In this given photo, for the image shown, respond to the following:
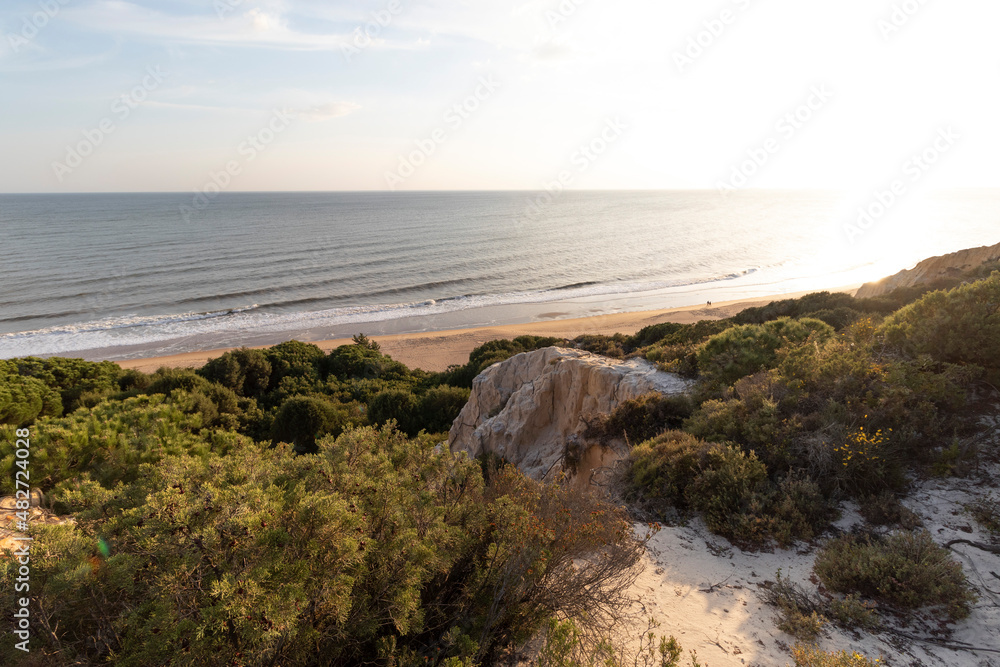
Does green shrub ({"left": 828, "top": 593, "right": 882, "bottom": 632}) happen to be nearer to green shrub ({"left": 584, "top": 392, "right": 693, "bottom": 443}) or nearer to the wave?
green shrub ({"left": 584, "top": 392, "right": 693, "bottom": 443})

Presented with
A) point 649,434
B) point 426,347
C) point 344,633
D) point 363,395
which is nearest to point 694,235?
point 426,347

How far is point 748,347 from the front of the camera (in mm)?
10031

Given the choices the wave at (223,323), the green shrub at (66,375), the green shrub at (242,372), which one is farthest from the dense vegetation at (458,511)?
the wave at (223,323)

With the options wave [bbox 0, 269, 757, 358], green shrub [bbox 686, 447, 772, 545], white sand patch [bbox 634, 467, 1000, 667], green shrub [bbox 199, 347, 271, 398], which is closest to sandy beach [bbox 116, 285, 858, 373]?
wave [bbox 0, 269, 757, 358]

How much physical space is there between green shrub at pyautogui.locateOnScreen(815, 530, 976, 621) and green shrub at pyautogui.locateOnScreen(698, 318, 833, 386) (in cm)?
434

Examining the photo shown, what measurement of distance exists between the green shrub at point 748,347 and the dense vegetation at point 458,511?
0.05 metres

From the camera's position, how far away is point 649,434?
8.39 meters

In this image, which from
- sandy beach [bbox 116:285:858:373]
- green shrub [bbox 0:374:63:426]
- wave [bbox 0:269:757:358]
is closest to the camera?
green shrub [bbox 0:374:63:426]

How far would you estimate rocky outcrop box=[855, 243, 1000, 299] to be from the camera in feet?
46.4

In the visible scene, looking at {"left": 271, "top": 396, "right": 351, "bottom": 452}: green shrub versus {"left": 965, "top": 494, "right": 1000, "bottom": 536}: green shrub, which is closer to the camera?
{"left": 965, "top": 494, "right": 1000, "bottom": 536}: green shrub

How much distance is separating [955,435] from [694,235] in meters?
69.3

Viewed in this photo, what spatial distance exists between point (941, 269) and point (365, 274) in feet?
124

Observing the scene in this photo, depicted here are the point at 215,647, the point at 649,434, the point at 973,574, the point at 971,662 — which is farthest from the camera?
the point at 649,434

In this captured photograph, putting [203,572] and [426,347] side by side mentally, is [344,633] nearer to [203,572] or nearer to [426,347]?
[203,572]
